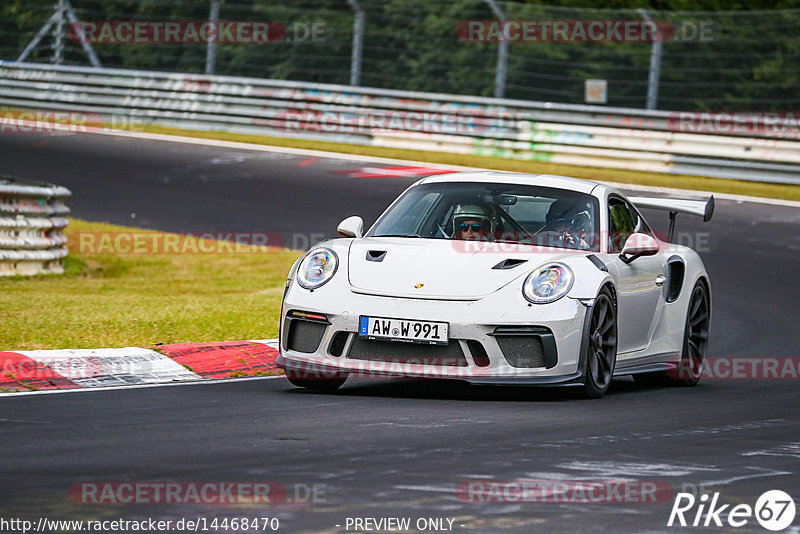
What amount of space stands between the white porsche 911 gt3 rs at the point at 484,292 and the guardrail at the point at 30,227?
5691 mm

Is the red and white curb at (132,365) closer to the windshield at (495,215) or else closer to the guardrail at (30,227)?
the windshield at (495,215)

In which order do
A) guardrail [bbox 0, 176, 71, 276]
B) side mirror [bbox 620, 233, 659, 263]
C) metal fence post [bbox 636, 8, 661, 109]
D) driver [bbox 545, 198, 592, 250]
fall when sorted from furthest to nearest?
metal fence post [bbox 636, 8, 661, 109], guardrail [bbox 0, 176, 71, 276], driver [bbox 545, 198, 592, 250], side mirror [bbox 620, 233, 659, 263]

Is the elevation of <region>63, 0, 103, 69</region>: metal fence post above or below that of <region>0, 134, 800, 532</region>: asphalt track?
above

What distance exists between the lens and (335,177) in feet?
65.2

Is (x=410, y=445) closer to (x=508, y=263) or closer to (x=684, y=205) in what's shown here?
(x=508, y=263)

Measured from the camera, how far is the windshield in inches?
320

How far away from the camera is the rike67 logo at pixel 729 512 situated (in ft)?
14.6

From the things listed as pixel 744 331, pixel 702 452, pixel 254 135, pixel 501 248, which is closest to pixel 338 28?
pixel 254 135

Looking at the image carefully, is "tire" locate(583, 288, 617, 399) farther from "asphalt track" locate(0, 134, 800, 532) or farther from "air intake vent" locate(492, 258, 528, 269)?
"air intake vent" locate(492, 258, 528, 269)

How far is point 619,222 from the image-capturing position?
28.2 feet

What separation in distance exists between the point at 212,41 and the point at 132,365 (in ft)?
54.5
